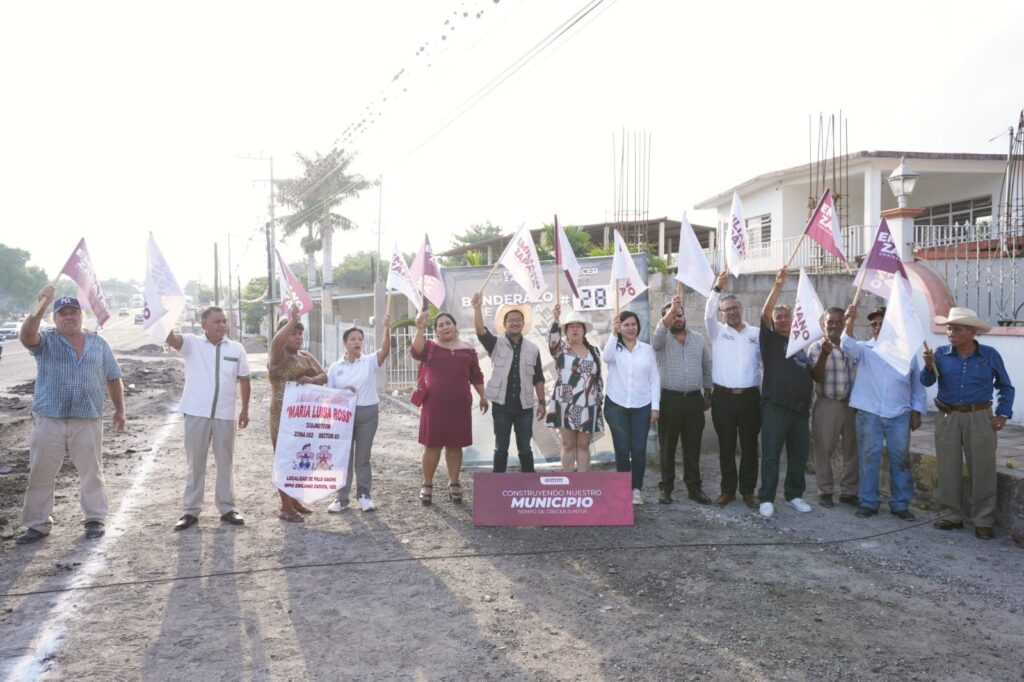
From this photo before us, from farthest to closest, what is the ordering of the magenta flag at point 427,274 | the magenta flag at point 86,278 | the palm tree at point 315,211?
1. the palm tree at point 315,211
2. the magenta flag at point 427,274
3. the magenta flag at point 86,278

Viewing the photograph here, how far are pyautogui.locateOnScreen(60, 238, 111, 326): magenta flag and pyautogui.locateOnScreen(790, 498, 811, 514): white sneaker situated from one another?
235 inches

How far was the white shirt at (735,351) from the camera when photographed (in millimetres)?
6582

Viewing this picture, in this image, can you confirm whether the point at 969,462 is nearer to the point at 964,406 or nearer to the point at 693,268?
the point at 964,406

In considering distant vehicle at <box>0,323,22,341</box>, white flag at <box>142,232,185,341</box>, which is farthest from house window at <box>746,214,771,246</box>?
distant vehicle at <box>0,323,22,341</box>

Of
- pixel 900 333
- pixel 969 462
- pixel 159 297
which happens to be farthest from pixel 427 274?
pixel 969 462

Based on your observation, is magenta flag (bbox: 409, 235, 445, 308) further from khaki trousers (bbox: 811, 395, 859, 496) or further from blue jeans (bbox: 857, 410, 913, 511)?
blue jeans (bbox: 857, 410, 913, 511)

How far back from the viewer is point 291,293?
7109mm

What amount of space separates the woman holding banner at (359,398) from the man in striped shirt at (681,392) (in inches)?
98.7

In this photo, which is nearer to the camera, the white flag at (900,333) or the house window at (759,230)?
the white flag at (900,333)

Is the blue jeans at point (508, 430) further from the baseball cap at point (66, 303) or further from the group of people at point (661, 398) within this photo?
the baseball cap at point (66, 303)

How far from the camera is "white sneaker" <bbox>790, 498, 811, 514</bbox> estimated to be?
6.54 metres

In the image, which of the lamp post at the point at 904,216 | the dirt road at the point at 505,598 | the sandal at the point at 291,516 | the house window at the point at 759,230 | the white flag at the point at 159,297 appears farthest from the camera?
the house window at the point at 759,230

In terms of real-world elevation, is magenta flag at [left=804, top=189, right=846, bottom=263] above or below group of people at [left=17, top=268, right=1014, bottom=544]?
above

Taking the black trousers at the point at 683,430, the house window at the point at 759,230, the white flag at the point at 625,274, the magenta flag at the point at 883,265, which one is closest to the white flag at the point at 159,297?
the white flag at the point at 625,274
